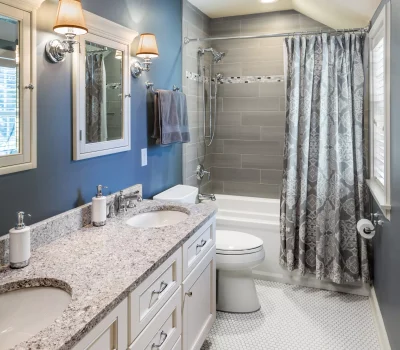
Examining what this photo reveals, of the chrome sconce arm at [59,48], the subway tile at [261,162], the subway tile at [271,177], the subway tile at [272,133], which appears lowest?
the subway tile at [271,177]

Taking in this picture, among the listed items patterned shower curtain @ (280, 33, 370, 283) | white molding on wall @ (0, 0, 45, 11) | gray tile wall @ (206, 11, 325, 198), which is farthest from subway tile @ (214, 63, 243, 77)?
white molding on wall @ (0, 0, 45, 11)

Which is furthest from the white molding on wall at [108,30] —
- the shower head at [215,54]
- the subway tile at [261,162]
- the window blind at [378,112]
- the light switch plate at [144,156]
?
the subway tile at [261,162]

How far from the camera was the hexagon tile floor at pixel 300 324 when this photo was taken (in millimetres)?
2299

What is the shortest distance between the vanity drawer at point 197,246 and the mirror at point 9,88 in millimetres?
877

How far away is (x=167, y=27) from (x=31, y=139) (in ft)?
5.63

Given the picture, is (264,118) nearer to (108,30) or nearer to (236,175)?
(236,175)

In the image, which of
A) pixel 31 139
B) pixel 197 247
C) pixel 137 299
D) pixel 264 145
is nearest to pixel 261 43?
pixel 264 145

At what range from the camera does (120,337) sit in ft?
3.94

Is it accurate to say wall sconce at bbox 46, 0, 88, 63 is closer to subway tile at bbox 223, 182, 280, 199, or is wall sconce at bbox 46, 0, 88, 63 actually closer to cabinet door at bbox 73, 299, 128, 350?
cabinet door at bbox 73, 299, 128, 350

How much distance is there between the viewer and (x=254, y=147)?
389 cm

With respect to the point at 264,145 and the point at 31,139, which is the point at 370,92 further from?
the point at 31,139

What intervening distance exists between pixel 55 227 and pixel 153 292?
0.57 m

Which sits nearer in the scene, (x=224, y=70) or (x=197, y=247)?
(x=197, y=247)

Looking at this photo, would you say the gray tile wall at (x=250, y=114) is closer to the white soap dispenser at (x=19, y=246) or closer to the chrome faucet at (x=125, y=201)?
the chrome faucet at (x=125, y=201)
